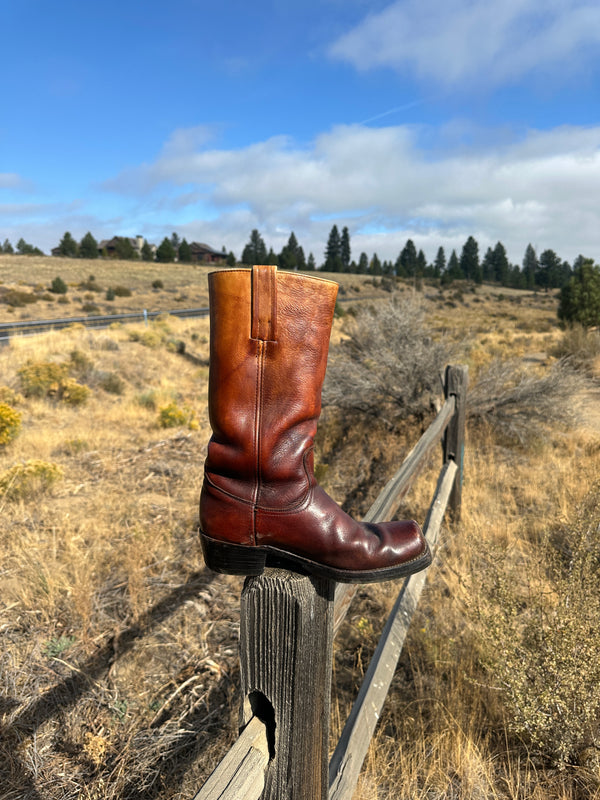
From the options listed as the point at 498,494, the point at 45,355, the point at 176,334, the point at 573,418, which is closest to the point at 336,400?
the point at 498,494

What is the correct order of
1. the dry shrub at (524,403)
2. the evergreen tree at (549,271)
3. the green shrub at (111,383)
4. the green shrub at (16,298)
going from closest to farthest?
the dry shrub at (524,403), the green shrub at (111,383), the green shrub at (16,298), the evergreen tree at (549,271)

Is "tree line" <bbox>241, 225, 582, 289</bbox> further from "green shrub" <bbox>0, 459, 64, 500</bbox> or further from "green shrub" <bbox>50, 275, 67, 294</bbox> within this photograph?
"green shrub" <bbox>0, 459, 64, 500</bbox>

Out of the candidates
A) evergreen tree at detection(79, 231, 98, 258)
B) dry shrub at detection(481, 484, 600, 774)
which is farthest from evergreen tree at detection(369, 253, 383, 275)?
dry shrub at detection(481, 484, 600, 774)

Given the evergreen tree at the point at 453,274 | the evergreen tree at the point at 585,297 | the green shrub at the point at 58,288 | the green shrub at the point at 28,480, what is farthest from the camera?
the evergreen tree at the point at 453,274

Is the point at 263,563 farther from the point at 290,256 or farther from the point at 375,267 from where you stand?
the point at 375,267

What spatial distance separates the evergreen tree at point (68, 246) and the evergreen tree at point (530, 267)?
2312 inches

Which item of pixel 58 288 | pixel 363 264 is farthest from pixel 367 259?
pixel 58 288

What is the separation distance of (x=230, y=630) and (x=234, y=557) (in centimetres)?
228

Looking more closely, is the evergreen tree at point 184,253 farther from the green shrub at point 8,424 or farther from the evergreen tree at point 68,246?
the green shrub at point 8,424

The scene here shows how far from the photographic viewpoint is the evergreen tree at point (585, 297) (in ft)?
52.2

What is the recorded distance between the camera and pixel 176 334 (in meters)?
14.6

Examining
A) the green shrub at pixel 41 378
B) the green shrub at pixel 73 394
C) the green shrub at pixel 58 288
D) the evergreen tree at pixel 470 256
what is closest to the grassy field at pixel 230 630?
the green shrub at pixel 73 394

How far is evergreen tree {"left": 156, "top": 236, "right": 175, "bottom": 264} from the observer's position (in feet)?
192

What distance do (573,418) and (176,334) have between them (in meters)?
11.5
